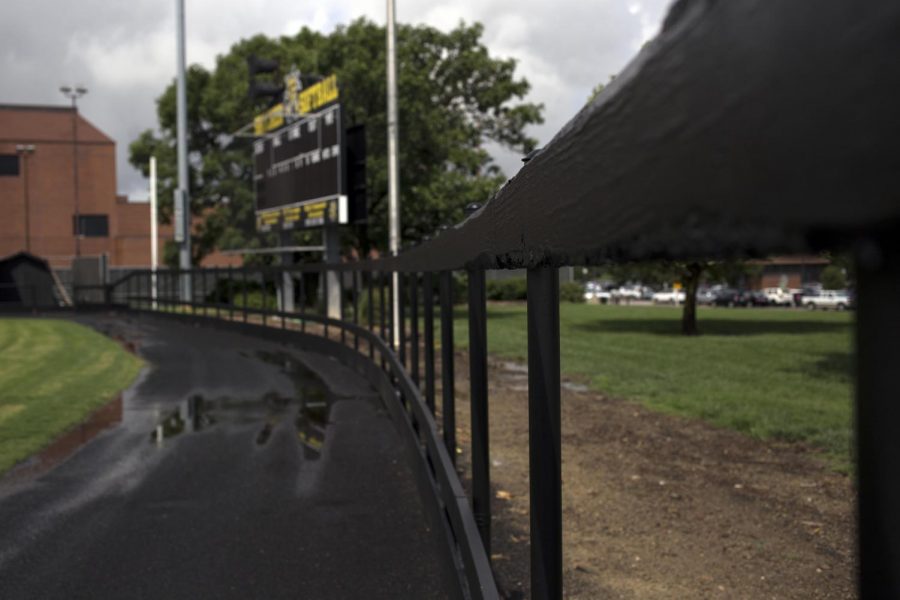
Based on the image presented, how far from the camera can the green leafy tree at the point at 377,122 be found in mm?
36875

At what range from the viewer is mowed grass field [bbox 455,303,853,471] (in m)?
10.3

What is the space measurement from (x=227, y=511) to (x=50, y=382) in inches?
327

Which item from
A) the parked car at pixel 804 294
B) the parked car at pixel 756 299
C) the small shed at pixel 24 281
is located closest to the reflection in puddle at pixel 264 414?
the small shed at pixel 24 281

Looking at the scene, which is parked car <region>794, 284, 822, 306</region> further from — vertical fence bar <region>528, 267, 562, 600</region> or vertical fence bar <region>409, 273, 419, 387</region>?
vertical fence bar <region>528, 267, 562, 600</region>

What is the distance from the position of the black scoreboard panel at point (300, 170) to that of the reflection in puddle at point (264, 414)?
1235cm

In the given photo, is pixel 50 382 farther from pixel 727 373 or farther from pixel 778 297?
pixel 778 297

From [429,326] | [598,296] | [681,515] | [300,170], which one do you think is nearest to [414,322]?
[429,326]

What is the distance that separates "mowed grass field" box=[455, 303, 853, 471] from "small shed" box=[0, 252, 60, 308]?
31.3m

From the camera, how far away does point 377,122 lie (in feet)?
121

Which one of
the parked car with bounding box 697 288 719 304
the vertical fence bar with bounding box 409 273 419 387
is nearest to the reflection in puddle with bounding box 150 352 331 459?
the vertical fence bar with bounding box 409 273 419 387

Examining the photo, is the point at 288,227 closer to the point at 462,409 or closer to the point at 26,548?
the point at 462,409

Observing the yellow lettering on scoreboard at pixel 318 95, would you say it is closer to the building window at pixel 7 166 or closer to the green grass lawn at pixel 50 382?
the green grass lawn at pixel 50 382

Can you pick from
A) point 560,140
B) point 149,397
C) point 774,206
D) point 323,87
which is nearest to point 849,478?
point 560,140

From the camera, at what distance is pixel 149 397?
12391 millimetres
